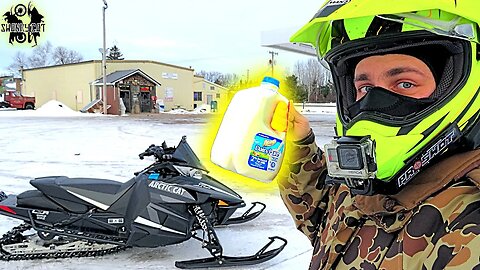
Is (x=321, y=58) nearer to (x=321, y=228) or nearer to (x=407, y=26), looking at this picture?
(x=407, y=26)

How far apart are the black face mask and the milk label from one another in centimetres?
38

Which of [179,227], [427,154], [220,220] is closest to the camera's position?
[427,154]

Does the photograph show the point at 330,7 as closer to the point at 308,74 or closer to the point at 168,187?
the point at 308,74

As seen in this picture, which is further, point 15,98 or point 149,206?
point 15,98

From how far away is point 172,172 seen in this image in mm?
4082

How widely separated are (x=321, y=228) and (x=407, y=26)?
2.32 feet

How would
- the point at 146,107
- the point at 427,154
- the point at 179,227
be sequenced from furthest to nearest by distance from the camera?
the point at 146,107 < the point at 179,227 < the point at 427,154

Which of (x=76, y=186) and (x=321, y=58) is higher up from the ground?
(x=321, y=58)

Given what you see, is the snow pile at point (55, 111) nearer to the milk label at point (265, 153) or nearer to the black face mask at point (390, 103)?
the milk label at point (265, 153)

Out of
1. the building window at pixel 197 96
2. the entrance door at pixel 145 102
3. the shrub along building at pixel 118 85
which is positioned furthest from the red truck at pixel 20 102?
the building window at pixel 197 96

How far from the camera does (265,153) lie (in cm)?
145

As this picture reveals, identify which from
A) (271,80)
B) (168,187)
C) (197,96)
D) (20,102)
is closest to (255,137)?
(271,80)

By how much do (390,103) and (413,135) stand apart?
0.09 m

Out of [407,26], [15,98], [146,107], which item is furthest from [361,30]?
[15,98]
